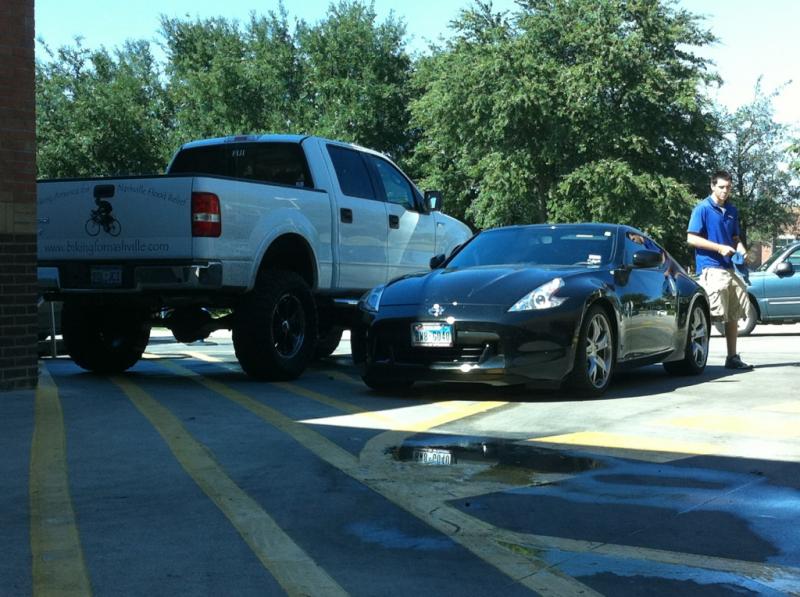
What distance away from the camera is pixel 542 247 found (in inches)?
390

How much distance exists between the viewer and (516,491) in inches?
205

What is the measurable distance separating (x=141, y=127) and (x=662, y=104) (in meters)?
23.0

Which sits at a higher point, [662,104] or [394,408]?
[662,104]

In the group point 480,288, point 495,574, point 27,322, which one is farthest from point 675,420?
point 27,322

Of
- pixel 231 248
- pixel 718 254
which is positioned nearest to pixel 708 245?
pixel 718 254

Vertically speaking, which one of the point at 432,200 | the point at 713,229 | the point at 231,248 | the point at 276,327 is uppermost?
the point at 432,200

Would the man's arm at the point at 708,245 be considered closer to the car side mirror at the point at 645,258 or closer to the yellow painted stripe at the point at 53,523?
the car side mirror at the point at 645,258

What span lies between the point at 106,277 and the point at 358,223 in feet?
9.31

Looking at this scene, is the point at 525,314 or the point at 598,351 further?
the point at 598,351

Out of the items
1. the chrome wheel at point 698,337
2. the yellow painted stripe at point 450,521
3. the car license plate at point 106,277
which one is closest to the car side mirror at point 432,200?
the chrome wheel at point 698,337

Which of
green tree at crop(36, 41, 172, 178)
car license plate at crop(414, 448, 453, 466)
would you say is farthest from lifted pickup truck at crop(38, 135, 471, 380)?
green tree at crop(36, 41, 172, 178)

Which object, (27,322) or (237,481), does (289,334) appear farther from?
(237,481)

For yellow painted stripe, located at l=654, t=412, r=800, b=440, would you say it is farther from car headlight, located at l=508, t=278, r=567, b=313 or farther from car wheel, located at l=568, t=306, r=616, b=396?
car headlight, located at l=508, t=278, r=567, b=313

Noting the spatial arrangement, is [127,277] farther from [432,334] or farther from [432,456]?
[432,456]
